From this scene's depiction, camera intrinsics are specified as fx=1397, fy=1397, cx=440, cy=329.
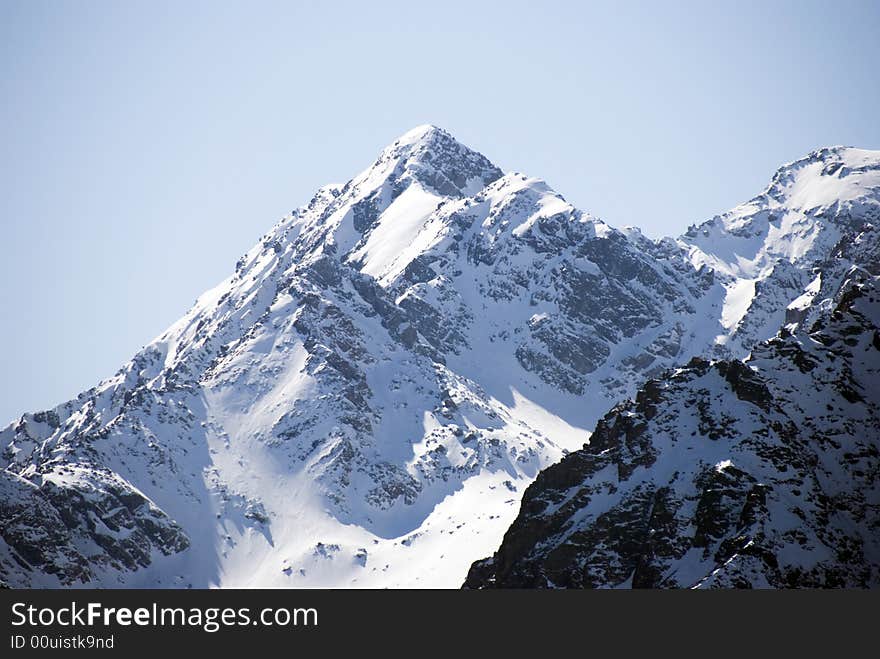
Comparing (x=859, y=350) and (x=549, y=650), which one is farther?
(x=859, y=350)

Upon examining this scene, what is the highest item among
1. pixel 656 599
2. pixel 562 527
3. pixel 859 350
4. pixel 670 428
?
pixel 859 350

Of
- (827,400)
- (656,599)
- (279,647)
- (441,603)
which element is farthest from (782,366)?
(279,647)

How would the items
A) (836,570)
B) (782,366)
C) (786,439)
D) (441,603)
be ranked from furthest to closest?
(782,366)
(786,439)
(836,570)
(441,603)

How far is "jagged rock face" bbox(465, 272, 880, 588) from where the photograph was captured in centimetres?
14238

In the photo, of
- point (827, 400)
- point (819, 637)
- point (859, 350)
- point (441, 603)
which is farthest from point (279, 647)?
point (859, 350)

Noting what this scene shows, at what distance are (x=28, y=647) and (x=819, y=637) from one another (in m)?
56.6

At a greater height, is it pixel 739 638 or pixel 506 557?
pixel 506 557

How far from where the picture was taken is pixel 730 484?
492ft

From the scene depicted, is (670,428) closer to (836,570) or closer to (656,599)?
(836,570)

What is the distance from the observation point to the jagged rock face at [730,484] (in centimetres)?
14238

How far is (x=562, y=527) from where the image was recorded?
161 meters

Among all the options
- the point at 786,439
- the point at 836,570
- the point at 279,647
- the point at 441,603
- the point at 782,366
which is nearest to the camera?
the point at 279,647

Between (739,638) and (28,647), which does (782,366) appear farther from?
(28,647)

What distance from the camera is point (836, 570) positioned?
140000 millimetres
